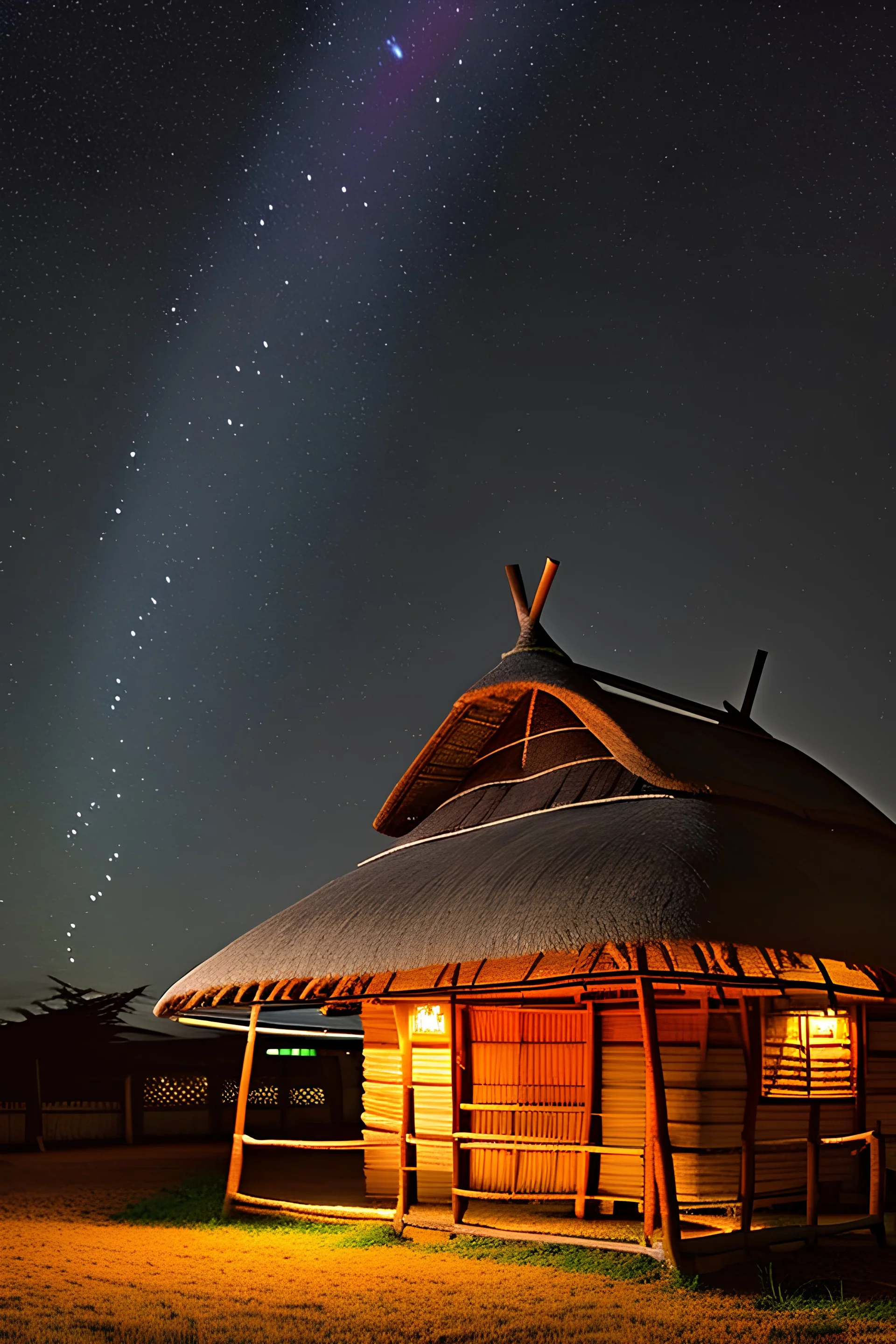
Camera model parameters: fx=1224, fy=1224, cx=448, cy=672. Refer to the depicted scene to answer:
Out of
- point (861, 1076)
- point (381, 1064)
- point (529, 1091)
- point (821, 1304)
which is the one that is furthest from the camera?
point (381, 1064)

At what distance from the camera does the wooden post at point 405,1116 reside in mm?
10164

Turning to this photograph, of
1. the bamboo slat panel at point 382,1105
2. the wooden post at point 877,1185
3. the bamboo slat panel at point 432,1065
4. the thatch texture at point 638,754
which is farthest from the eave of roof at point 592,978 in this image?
the thatch texture at point 638,754

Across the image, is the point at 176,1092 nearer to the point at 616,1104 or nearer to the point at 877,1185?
the point at 616,1104

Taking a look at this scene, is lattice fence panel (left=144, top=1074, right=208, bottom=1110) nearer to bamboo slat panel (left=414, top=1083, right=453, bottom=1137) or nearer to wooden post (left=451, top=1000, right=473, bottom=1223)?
bamboo slat panel (left=414, top=1083, right=453, bottom=1137)

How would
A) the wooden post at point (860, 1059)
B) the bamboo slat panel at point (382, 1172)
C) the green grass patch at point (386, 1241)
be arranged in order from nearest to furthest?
the green grass patch at point (386, 1241)
the wooden post at point (860, 1059)
the bamboo slat panel at point (382, 1172)

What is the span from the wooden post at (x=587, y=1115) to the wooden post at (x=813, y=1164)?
74.7 inches

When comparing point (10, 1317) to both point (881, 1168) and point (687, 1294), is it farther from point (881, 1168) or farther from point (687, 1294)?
point (881, 1168)

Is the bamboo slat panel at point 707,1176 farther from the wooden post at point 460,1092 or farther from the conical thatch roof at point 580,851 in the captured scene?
the conical thatch roof at point 580,851

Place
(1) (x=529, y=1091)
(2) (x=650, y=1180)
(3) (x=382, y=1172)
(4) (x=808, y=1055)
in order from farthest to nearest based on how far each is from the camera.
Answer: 1. (3) (x=382, y=1172)
2. (1) (x=529, y=1091)
3. (4) (x=808, y=1055)
4. (2) (x=650, y=1180)

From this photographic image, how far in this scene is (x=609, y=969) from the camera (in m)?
11.4

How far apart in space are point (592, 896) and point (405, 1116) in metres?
3.31

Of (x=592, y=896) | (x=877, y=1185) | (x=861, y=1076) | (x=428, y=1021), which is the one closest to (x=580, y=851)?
(x=592, y=896)

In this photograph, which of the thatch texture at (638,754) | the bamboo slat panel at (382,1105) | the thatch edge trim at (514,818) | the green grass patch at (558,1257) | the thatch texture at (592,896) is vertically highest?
the thatch texture at (638,754)

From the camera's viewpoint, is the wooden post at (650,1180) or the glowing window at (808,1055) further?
the glowing window at (808,1055)
